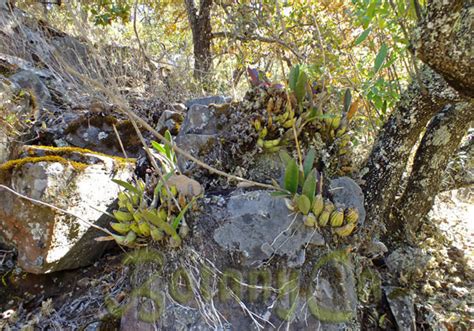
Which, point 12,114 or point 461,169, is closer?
point 461,169

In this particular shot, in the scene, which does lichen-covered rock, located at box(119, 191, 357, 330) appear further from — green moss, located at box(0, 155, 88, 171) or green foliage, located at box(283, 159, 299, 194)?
green moss, located at box(0, 155, 88, 171)

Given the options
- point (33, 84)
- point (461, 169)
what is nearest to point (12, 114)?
point (33, 84)

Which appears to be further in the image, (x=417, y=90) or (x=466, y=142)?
(x=466, y=142)

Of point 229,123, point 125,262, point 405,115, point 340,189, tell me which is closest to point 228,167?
point 229,123

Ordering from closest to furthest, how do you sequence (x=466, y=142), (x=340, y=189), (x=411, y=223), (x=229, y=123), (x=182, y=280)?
(x=182, y=280)
(x=340, y=189)
(x=229, y=123)
(x=411, y=223)
(x=466, y=142)

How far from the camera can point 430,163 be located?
7.83ft

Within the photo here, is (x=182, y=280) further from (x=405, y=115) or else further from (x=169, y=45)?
(x=169, y=45)

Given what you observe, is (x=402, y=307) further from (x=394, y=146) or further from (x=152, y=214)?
(x=152, y=214)

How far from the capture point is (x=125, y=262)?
2.11 metres

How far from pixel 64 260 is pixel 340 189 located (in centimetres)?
178

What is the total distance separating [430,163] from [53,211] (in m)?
2.54

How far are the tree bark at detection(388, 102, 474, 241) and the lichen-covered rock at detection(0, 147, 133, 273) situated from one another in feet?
6.96

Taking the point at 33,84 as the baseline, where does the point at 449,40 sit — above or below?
above

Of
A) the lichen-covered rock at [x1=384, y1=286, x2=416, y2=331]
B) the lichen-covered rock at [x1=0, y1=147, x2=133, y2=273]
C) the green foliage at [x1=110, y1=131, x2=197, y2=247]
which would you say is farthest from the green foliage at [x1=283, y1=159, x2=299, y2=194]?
the lichen-covered rock at [x1=0, y1=147, x2=133, y2=273]
